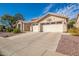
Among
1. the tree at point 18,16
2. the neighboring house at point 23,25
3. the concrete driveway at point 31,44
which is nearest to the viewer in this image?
the concrete driveway at point 31,44

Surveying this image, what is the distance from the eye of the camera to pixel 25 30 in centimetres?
783

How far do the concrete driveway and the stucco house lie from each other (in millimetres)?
374

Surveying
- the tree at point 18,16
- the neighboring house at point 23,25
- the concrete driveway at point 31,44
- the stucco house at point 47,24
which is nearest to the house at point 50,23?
the stucco house at point 47,24

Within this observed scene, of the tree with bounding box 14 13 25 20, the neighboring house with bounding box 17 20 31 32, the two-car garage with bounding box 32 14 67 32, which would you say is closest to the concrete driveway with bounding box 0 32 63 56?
the neighboring house with bounding box 17 20 31 32

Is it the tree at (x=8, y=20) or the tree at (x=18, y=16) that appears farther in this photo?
the tree at (x=8, y=20)

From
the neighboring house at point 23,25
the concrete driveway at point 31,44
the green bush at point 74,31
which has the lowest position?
the concrete driveway at point 31,44

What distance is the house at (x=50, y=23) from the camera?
7431mm

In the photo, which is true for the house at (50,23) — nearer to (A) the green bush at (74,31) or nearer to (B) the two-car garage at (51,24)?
(B) the two-car garage at (51,24)

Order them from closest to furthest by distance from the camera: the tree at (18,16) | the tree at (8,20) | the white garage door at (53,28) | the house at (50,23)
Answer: the tree at (18,16) → the tree at (8,20) → the house at (50,23) → the white garage door at (53,28)

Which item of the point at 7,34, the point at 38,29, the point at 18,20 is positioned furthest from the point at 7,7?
the point at 38,29

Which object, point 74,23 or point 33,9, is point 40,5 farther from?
point 74,23

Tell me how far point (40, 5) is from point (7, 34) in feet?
6.57

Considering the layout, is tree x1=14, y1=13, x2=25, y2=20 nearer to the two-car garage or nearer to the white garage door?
the two-car garage

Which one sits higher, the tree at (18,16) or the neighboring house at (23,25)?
the tree at (18,16)
